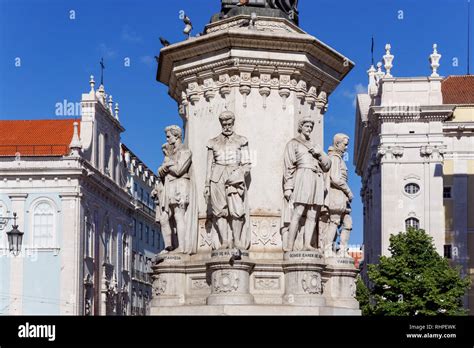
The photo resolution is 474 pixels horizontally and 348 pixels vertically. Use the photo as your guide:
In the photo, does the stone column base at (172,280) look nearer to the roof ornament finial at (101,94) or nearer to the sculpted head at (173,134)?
the sculpted head at (173,134)

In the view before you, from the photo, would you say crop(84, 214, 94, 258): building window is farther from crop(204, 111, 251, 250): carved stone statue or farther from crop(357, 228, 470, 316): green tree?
crop(204, 111, 251, 250): carved stone statue

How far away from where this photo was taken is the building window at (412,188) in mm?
57281

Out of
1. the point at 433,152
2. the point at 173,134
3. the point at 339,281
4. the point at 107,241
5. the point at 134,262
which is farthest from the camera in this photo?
the point at 134,262

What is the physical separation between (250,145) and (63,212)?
4396cm

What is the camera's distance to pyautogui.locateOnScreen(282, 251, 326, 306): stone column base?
11734 millimetres

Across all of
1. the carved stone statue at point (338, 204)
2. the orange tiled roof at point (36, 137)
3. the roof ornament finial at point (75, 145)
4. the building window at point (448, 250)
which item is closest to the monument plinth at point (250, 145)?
the carved stone statue at point (338, 204)

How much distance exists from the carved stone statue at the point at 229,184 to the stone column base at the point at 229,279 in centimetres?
21

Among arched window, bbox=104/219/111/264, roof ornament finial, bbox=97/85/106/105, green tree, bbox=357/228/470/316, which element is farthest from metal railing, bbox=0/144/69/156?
green tree, bbox=357/228/470/316

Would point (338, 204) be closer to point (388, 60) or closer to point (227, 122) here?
point (227, 122)

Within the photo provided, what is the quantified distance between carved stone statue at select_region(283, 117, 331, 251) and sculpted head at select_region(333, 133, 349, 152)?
65 cm

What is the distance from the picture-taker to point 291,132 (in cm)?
1263

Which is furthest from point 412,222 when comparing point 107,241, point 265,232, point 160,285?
point 160,285

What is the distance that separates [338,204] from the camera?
12.6m
